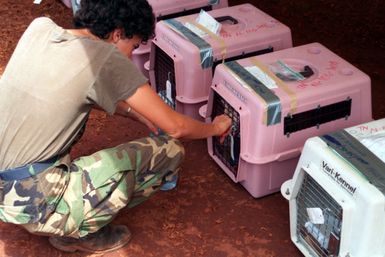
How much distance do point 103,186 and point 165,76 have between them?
1.01m

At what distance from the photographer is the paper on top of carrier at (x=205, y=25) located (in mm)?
2820

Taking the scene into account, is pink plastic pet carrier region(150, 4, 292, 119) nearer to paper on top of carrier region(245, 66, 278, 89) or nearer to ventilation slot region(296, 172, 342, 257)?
paper on top of carrier region(245, 66, 278, 89)

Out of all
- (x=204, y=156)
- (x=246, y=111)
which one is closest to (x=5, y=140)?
(x=246, y=111)

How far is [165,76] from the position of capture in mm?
2992

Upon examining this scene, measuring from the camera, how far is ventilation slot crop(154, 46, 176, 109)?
290 centimetres

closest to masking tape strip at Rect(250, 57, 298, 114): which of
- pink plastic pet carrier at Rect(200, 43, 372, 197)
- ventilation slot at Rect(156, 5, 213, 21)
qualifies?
pink plastic pet carrier at Rect(200, 43, 372, 197)

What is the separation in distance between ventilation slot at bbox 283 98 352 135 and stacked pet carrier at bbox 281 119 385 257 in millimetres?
272

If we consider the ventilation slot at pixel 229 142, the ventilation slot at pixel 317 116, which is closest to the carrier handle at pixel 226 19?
the ventilation slot at pixel 229 142

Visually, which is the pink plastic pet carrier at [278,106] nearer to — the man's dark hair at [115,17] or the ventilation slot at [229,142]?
the ventilation slot at [229,142]

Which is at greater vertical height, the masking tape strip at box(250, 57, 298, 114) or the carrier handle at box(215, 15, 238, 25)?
the carrier handle at box(215, 15, 238, 25)

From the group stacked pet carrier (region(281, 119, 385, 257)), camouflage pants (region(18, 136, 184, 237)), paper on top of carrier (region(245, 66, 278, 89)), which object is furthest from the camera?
paper on top of carrier (region(245, 66, 278, 89))

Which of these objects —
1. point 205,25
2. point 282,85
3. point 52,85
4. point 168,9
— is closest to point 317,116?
point 282,85

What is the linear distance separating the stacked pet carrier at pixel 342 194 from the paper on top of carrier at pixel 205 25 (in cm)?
94

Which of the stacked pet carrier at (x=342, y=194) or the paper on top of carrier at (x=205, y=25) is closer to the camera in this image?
the stacked pet carrier at (x=342, y=194)
